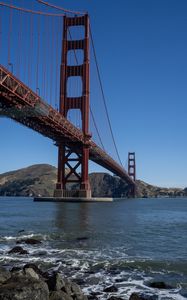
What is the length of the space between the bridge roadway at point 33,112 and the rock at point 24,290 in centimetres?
2275

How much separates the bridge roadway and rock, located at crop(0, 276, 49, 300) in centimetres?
2275

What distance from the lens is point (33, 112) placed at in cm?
3700

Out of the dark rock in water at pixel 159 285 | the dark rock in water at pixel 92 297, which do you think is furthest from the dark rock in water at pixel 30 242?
the dark rock in water at pixel 92 297

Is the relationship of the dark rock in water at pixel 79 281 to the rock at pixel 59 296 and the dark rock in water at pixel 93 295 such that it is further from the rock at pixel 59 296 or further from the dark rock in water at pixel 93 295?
the rock at pixel 59 296

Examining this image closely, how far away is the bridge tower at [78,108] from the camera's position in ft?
186

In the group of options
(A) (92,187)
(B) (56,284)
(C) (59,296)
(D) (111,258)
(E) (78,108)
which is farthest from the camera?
(A) (92,187)

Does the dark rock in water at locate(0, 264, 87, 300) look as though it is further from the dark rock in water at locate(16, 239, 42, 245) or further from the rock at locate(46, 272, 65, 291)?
the dark rock in water at locate(16, 239, 42, 245)

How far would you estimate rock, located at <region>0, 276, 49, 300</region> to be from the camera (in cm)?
671

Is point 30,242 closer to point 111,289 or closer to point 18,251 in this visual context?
point 18,251

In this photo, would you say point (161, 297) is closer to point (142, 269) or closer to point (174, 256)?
point (142, 269)

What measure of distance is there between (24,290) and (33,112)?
1214 inches

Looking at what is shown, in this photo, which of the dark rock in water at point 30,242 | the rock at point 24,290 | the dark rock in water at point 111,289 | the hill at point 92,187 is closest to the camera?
the rock at point 24,290

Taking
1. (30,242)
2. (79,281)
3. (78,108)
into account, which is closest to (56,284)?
(79,281)

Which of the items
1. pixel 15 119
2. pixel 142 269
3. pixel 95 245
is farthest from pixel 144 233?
pixel 15 119
